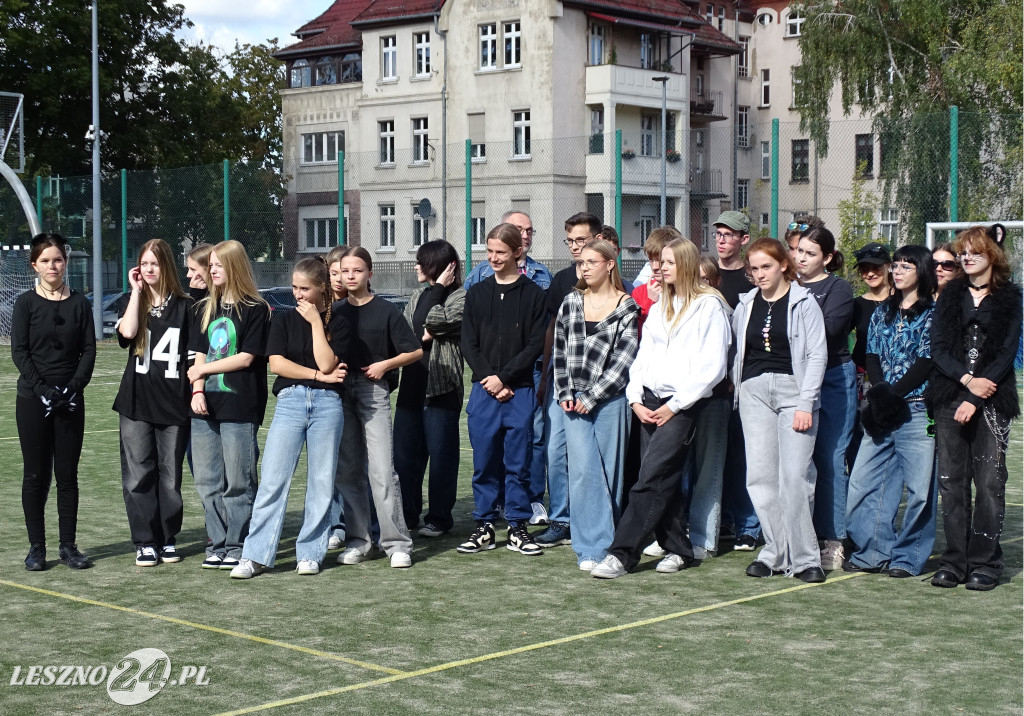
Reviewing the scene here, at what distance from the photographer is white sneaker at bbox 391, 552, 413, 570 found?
7.84 meters

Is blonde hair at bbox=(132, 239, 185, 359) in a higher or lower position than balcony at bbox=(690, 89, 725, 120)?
lower

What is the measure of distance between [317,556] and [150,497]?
3.21 feet

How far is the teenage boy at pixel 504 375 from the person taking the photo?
8273 millimetres

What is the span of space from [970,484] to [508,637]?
2630 mm

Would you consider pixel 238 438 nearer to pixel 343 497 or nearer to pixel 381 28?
pixel 343 497

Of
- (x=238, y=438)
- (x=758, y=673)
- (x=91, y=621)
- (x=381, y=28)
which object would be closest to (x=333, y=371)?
(x=238, y=438)

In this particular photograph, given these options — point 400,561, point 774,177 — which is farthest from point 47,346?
point 774,177

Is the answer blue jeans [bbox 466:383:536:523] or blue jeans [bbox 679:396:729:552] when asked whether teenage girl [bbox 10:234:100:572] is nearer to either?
blue jeans [bbox 466:383:536:523]

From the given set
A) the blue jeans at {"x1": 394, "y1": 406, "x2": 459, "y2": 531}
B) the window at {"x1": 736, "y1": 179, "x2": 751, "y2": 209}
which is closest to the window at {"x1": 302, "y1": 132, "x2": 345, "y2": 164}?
the window at {"x1": 736, "y1": 179, "x2": 751, "y2": 209}

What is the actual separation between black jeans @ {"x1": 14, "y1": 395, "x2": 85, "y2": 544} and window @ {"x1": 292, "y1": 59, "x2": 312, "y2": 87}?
5009 cm

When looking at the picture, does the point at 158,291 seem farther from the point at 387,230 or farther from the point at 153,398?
the point at 387,230

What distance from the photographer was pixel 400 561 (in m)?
7.85

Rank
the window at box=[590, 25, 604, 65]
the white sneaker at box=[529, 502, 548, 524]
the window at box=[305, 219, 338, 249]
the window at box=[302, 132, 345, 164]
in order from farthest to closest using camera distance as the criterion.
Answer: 1. the window at box=[302, 132, 345, 164]
2. the window at box=[590, 25, 604, 65]
3. the window at box=[305, 219, 338, 249]
4. the white sneaker at box=[529, 502, 548, 524]

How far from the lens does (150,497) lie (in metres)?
7.89
